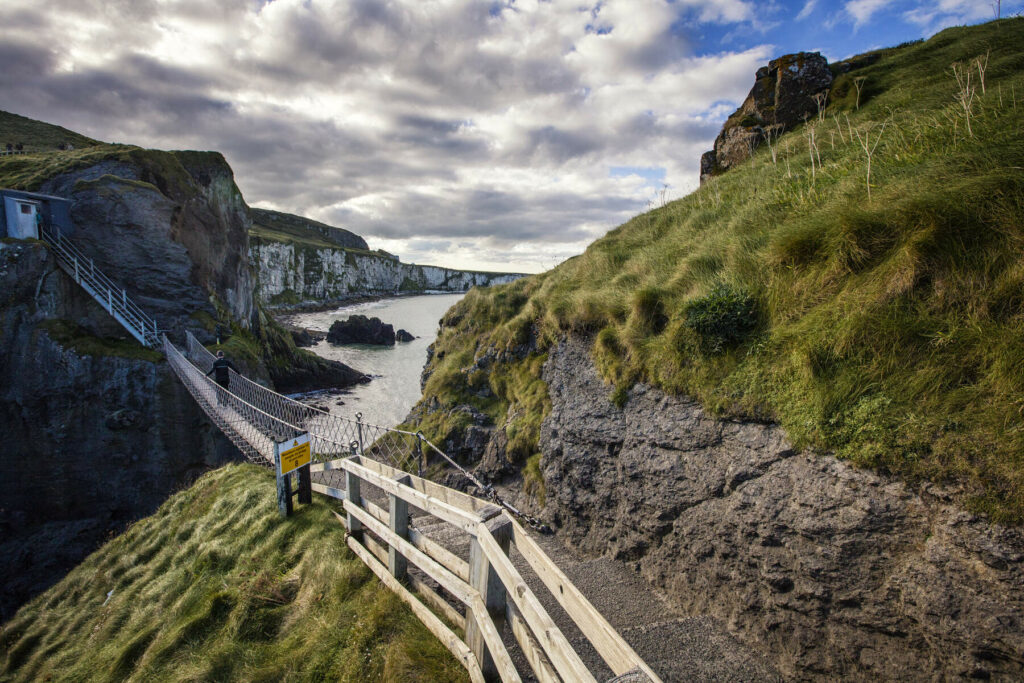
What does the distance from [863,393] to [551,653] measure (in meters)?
3.64

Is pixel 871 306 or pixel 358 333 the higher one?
pixel 358 333

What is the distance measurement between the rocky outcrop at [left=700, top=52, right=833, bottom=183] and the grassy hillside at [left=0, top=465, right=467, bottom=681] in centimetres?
1371

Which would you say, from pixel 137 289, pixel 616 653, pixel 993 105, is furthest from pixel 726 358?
pixel 137 289

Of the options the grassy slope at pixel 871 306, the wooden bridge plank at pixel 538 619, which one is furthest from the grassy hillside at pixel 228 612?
the grassy slope at pixel 871 306

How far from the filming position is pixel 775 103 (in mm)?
12945

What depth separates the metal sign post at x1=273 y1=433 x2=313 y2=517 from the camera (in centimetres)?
662

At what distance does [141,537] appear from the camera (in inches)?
339

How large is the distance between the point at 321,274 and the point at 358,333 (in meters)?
56.3

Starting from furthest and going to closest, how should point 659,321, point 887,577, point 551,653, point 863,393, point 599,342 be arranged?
point 599,342 < point 659,321 < point 863,393 < point 887,577 < point 551,653

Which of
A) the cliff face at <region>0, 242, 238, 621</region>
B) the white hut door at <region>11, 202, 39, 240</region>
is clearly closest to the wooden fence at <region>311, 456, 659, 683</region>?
the cliff face at <region>0, 242, 238, 621</region>

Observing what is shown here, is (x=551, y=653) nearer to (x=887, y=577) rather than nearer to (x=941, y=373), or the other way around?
(x=887, y=577)

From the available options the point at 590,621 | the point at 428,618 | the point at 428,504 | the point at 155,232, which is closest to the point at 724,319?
the point at 428,504

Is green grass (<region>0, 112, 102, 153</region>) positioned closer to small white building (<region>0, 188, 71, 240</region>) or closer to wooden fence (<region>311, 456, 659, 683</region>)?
small white building (<region>0, 188, 71, 240</region>)

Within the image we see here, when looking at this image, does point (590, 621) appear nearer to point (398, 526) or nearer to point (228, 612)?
point (398, 526)
